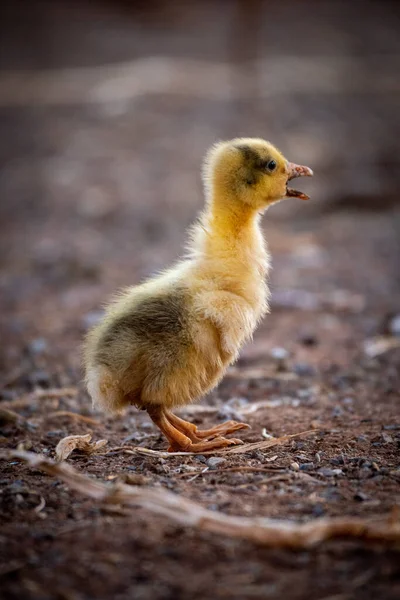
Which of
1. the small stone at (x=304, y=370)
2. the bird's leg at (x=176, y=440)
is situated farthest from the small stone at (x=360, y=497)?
the small stone at (x=304, y=370)

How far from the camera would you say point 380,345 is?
599cm

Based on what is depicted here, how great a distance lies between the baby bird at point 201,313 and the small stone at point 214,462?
0.50 ft

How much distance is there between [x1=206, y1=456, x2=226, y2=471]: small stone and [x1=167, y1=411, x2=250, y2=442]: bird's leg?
0.97ft

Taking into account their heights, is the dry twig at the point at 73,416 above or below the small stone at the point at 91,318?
above

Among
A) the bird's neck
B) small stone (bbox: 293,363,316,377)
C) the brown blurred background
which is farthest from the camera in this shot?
the brown blurred background

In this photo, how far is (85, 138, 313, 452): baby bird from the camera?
356cm

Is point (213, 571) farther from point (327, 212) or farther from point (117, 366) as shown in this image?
point (327, 212)

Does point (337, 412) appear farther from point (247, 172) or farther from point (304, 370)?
point (247, 172)

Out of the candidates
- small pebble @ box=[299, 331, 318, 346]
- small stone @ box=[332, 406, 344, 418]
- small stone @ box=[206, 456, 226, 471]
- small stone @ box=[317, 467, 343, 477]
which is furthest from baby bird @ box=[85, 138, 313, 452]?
small pebble @ box=[299, 331, 318, 346]

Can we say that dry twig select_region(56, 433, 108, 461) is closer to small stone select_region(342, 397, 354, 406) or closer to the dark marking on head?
the dark marking on head

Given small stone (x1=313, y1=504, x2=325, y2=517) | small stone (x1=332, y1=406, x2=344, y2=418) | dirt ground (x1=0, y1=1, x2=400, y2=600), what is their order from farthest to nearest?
small stone (x1=332, y1=406, x2=344, y2=418)
small stone (x1=313, y1=504, x2=325, y2=517)
dirt ground (x1=0, y1=1, x2=400, y2=600)

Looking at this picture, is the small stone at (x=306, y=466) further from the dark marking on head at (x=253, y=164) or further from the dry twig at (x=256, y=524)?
the dark marking on head at (x=253, y=164)

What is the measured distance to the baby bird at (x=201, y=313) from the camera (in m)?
3.56

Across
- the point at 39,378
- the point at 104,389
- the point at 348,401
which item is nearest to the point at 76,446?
the point at 104,389
